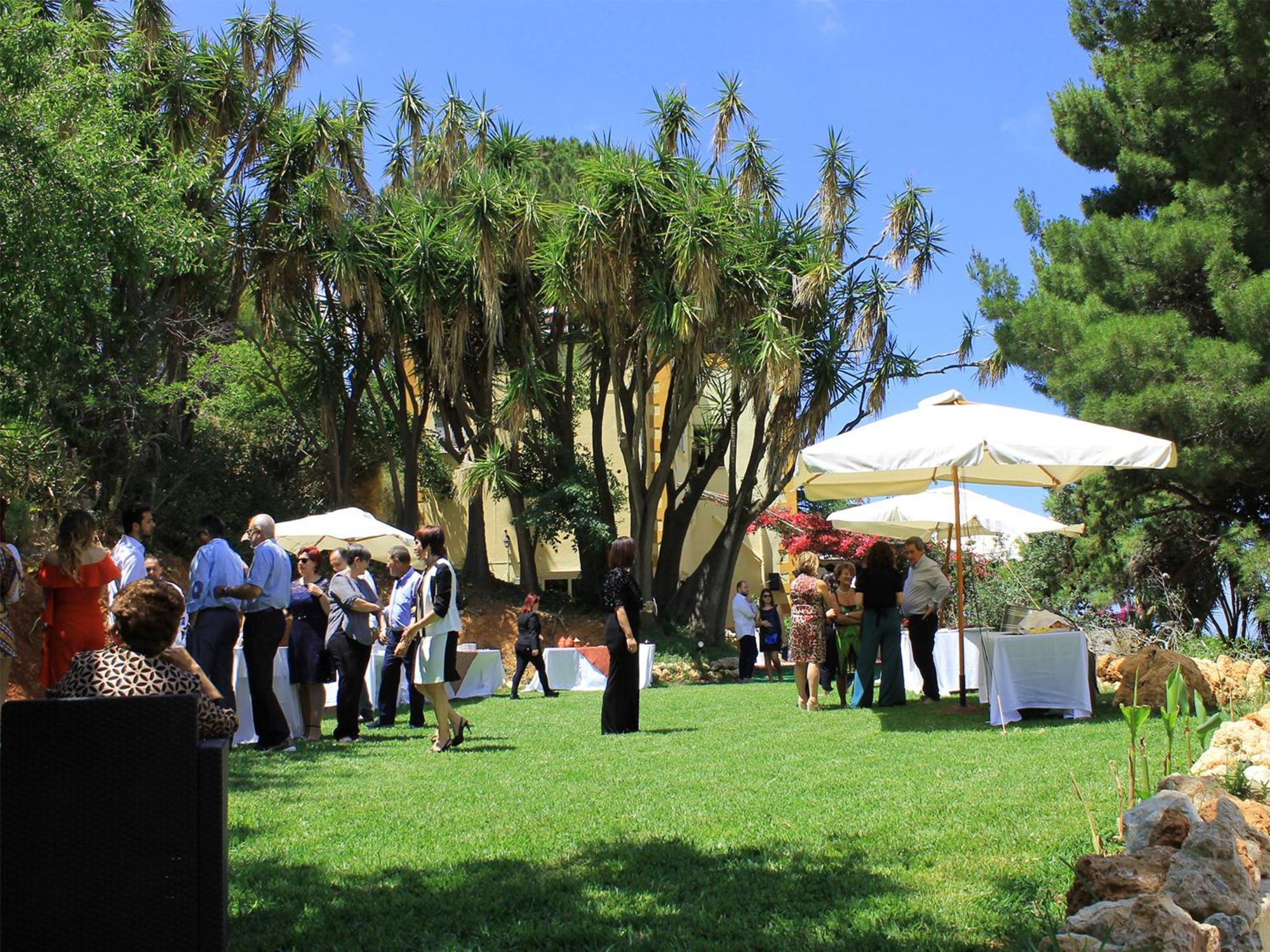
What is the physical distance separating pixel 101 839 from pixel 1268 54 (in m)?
13.0

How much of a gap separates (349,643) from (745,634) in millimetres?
12797

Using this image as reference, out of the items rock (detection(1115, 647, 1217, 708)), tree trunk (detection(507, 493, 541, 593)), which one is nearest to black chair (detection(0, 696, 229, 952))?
rock (detection(1115, 647, 1217, 708))

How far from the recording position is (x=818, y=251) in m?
22.8

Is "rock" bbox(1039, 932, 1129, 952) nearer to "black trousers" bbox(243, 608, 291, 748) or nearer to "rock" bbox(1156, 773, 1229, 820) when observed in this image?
"rock" bbox(1156, 773, 1229, 820)

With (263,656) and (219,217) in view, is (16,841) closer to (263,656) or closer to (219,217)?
(263,656)

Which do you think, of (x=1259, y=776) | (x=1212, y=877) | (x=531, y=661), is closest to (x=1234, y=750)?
(x=1259, y=776)

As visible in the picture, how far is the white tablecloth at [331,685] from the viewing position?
1002cm

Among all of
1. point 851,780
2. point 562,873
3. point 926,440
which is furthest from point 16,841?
point 926,440

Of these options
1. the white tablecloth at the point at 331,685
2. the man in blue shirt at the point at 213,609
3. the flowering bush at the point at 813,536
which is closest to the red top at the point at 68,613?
the man in blue shirt at the point at 213,609

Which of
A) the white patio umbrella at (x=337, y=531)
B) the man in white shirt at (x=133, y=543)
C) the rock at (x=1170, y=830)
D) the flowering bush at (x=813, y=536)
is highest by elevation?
the flowering bush at (x=813, y=536)

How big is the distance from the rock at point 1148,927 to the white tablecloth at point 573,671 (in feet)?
51.9

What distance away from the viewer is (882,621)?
38.8 ft

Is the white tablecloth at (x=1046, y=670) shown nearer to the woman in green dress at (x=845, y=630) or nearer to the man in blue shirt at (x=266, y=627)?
the woman in green dress at (x=845, y=630)

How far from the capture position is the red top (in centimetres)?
732
